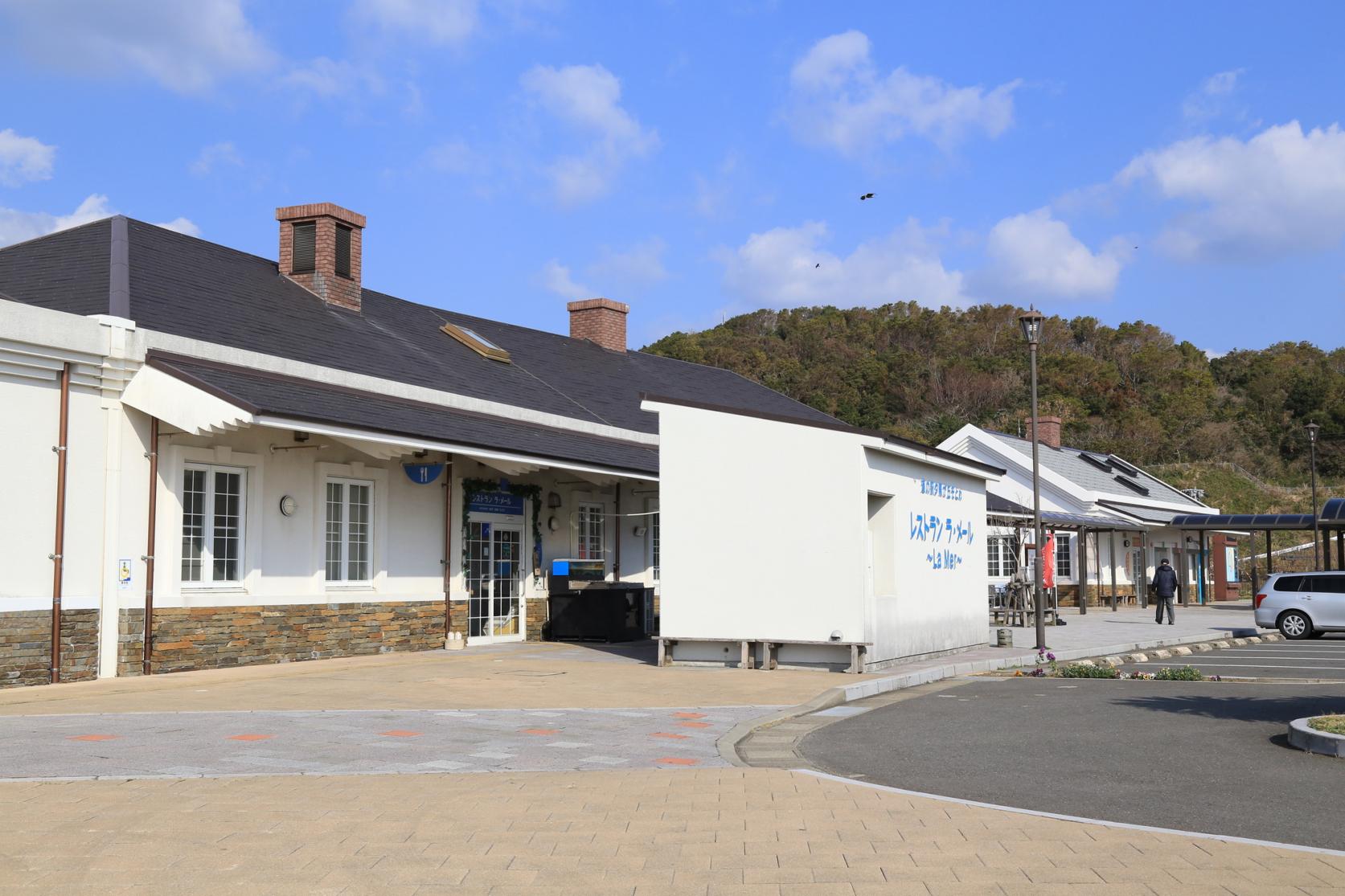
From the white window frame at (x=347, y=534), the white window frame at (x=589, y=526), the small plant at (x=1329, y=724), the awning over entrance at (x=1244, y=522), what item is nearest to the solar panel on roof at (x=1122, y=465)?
the awning over entrance at (x=1244, y=522)

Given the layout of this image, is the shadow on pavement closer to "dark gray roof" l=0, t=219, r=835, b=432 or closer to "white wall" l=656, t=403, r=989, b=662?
"white wall" l=656, t=403, r=989, b=662

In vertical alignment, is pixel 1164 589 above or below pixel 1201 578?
below

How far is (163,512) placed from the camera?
646 inches

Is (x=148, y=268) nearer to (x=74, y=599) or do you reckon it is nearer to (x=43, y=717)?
(x=74, y=599)

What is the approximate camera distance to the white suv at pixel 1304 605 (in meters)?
27.2

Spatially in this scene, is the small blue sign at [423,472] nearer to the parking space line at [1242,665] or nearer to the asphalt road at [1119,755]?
the asphalt road at [1119,755]

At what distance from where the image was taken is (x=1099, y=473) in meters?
48.1

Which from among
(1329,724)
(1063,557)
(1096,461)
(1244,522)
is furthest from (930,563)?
(1096,461)

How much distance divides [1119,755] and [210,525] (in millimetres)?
11815

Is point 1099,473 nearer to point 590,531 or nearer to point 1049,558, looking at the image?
point 1049,558

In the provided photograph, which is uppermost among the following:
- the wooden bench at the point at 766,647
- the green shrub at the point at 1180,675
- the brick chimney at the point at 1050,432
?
the brick chimney at the point at 1050,432

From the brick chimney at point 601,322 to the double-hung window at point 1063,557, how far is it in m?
17.1

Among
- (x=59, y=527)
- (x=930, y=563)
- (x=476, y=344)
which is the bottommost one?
(x=930, y=563)

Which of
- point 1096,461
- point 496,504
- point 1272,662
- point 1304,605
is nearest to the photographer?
point 1272,662
